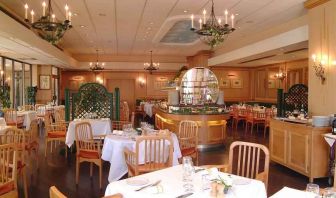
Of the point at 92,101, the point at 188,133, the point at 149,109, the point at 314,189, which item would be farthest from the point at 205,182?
the point at 149,109

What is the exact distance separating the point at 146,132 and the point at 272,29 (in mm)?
6229

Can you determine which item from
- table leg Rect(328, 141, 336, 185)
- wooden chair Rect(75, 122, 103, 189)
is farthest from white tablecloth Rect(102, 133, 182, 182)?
table leg Rect(328, 141, 336, 185)

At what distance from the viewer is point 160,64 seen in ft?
57.2

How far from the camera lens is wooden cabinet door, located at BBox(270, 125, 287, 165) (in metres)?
5.89

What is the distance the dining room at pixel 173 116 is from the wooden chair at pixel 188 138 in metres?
0.03

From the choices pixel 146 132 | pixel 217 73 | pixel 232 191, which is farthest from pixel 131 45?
pixel 232 191

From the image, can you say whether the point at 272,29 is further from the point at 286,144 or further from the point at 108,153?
the point at 108,153

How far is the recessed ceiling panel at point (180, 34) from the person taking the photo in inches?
358

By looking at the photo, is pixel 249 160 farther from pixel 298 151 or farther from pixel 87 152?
pixel 87 152

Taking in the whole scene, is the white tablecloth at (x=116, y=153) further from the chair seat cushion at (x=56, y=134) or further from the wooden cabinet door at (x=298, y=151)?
the chair seat cushion at (x=56, y=134)

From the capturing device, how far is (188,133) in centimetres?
589

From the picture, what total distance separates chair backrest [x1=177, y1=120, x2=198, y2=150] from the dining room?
3 centimetres

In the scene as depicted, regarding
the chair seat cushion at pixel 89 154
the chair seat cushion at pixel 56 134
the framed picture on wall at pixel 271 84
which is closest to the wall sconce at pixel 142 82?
the framed picture on wall at pixel 271 84

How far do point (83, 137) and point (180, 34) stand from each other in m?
6.22
